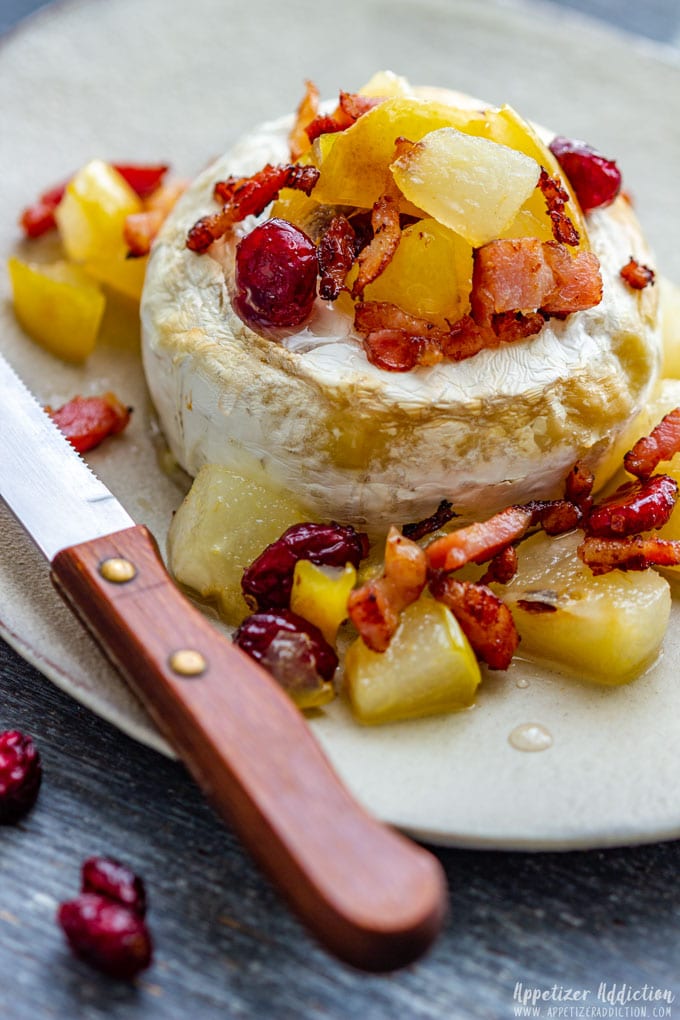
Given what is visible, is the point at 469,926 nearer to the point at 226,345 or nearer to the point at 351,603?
the point at 351,603

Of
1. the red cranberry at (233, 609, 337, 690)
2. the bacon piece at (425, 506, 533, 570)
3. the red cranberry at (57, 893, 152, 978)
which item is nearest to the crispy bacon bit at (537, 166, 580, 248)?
the bacon piece at (425, 506, 533, 570)

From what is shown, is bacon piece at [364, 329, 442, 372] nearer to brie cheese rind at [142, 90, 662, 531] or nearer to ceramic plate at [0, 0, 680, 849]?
brie cheese rind at [142, 90, 662, 531]

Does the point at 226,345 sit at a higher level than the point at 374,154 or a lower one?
lower

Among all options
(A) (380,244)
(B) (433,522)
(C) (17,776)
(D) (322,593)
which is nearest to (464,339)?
(A) (380,244)

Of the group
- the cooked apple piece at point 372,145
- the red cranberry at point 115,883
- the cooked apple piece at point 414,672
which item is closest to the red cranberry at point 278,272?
the cooked apple piece at point 372,145

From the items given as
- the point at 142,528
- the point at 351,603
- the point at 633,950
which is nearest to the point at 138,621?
the point at 142,528

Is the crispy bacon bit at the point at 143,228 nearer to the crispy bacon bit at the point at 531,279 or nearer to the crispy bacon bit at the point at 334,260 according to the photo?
the crispy bacon bit at the point at 334,260
